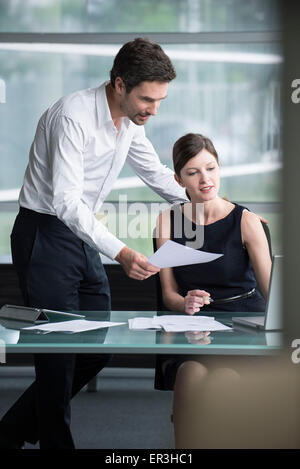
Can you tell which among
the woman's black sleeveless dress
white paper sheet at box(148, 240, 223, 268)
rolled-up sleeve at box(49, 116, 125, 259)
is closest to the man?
rolled-up sleeve at box(49, 116, 125, 259)

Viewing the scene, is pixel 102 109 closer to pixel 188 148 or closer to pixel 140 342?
pixel 188 148

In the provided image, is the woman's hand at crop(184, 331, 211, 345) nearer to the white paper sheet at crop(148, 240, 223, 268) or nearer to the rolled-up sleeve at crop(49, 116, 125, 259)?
the white paper sheet at crop(148, 240, 223, 268)

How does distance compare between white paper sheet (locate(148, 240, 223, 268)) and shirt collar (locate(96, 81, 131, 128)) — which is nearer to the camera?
white paper sheet (locate(148, 240, 223, 268))

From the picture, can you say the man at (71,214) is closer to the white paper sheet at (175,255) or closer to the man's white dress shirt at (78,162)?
the man's white dress shirt at (78,162)

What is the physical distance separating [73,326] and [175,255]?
0.35 m

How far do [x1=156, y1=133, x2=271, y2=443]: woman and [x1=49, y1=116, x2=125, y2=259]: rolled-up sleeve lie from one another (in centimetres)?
33

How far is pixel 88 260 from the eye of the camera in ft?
7.63

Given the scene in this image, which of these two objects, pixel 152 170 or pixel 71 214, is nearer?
pixel 71 214

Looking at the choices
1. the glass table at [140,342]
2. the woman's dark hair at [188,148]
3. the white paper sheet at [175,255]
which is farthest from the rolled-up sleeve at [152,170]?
the glass table at [140,342]

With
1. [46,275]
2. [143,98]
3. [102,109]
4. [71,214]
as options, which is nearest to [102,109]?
[102,109]

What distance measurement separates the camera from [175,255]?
71.0 inches

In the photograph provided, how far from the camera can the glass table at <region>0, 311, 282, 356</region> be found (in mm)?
1526

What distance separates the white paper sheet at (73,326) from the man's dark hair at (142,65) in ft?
2.63

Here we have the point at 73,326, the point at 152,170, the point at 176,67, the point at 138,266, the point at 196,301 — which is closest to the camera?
the point at 73,326
